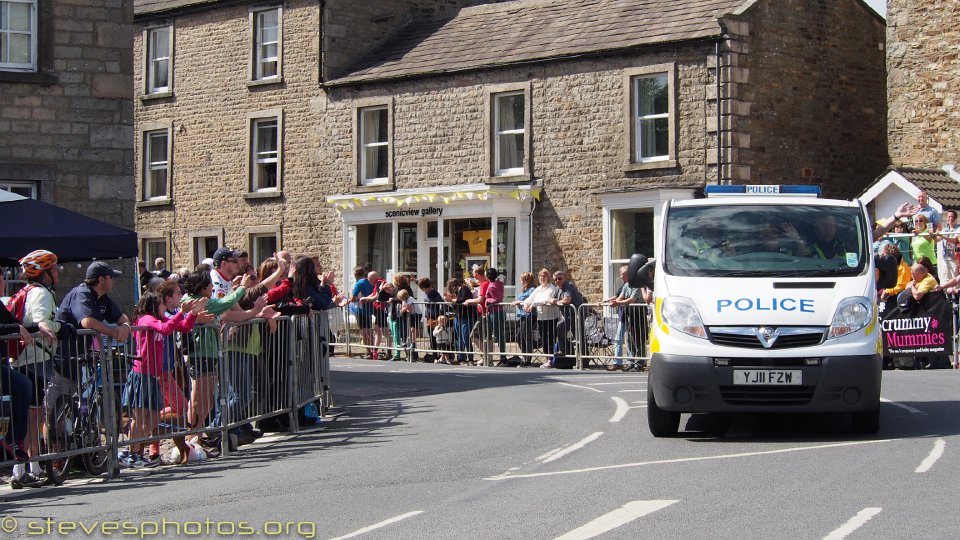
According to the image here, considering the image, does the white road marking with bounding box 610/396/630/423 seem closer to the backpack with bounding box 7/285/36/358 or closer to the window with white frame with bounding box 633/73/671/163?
the backpack with bounding box 7/285/36/358

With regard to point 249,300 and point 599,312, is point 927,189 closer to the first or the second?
point 599,312

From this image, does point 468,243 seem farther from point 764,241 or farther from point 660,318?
point 660,318

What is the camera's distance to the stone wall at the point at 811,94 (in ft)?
93.5

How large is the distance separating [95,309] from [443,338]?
13816 mm

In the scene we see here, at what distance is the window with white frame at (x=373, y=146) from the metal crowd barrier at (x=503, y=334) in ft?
25.8

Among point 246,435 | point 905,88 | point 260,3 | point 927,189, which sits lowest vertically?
point 246,435

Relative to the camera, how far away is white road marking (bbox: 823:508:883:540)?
7823 millimetres

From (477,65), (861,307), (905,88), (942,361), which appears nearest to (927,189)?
(905,88)

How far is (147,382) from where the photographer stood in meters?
11.9

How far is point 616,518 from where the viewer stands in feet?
27.9

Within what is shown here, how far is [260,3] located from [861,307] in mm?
27572

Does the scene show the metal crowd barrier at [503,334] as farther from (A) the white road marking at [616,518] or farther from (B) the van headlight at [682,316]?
(A) the white road marking at [616,518]

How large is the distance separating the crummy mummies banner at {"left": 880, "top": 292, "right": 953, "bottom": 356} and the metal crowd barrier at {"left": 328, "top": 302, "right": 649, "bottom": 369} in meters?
3.85

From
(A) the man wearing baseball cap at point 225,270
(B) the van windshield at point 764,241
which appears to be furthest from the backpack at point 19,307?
(B) the van windshield at point 764,241
